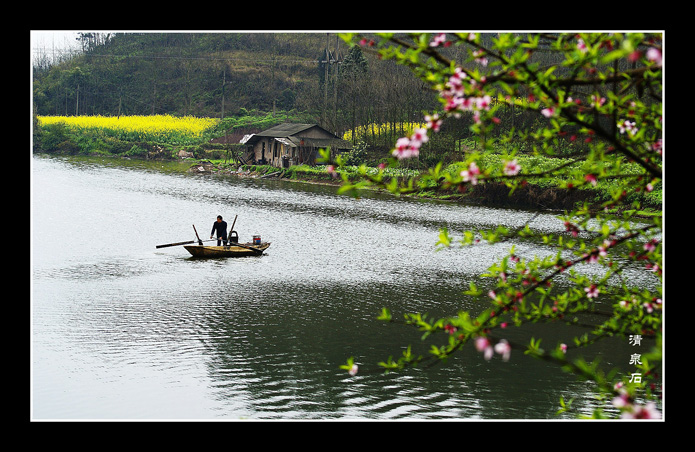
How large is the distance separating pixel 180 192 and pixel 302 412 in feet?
107

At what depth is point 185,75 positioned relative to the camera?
328 feet

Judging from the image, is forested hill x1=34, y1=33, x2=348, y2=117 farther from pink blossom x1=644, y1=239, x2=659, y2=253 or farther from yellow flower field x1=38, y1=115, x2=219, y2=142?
pink blossom x1=644, y1=239, x2=659, y2=253

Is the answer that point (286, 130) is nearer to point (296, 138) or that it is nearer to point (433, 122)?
point (296, 138)

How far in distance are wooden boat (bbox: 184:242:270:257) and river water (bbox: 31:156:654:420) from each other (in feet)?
1.36

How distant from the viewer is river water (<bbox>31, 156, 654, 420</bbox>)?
37.6 feet

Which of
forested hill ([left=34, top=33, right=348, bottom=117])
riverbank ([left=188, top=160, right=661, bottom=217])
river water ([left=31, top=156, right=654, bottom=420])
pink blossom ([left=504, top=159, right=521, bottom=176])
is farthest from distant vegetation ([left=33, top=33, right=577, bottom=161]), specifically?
pink blossom ([left=504, top=159, right=521, bottom=176])

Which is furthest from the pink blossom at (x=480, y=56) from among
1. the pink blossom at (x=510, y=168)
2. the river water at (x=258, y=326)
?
the river water at (x=258, y=326)

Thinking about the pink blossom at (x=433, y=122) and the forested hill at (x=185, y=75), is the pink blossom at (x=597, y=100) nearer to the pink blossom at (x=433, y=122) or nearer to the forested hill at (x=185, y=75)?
the pink blossom at (x=433, y=122)

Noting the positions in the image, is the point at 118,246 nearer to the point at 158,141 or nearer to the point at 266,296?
the point at 266,296

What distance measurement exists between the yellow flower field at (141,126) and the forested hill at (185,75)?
6.81 meters

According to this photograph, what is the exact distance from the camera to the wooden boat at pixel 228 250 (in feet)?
75.6

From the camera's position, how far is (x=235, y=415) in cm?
1088

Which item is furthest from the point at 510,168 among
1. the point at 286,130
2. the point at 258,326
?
the point at 286,130

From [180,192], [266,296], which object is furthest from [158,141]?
[266,296]
